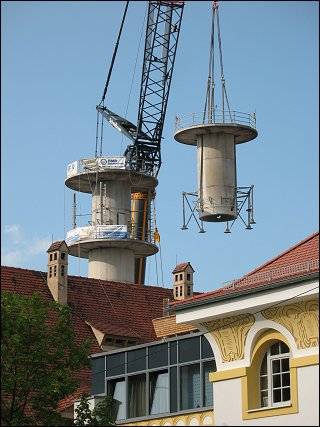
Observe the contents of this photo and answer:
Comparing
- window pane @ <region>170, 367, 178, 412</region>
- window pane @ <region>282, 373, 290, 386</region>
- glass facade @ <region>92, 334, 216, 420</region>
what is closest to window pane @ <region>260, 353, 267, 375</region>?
window pane @ <region>282, 373, 290, 386</region>

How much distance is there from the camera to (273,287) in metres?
42.3

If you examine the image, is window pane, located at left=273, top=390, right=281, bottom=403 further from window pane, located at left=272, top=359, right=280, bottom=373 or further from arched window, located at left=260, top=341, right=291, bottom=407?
window pane, located at left=272, top=359, right=280, bottom=373

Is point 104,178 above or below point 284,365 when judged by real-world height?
above

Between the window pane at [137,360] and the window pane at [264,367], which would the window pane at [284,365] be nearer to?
the window pane at [264,367]

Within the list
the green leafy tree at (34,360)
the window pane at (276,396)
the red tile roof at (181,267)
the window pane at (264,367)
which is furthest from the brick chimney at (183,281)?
the window pane at (276,396)

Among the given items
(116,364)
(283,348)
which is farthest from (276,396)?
(116,364)

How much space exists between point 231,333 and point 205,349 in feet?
15.5

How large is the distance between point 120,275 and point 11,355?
5031 centimetres

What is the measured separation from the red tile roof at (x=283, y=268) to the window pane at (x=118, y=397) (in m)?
7.91

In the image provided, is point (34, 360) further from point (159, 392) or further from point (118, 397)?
point (118, 397)

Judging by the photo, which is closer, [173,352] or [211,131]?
[173,352]

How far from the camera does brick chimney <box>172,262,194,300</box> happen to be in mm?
79688

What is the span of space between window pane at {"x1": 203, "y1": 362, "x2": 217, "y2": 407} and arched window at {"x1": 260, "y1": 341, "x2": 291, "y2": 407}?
15.7 feet

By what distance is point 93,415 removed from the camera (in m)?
47.3
